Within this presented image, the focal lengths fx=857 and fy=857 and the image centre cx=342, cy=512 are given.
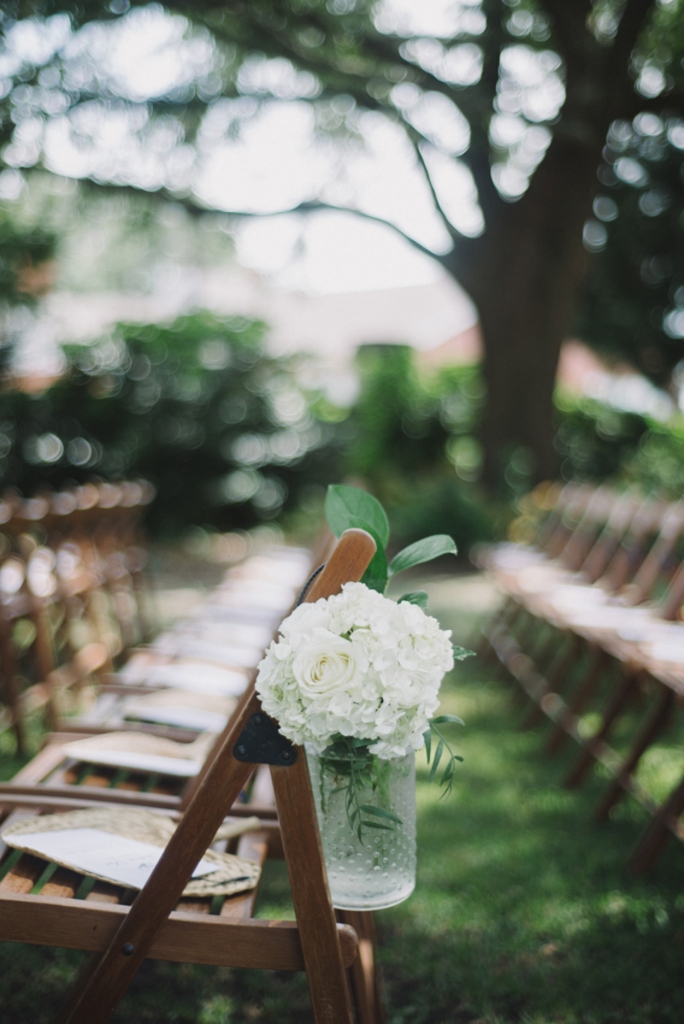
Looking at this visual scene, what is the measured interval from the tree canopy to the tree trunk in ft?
0.07

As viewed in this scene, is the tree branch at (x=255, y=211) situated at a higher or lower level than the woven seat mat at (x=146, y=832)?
higher

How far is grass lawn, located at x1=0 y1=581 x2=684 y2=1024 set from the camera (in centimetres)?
243

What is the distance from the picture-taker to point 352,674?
154 centimetres

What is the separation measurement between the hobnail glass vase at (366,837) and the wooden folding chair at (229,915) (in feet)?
0.36

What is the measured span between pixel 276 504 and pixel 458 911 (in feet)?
27.3

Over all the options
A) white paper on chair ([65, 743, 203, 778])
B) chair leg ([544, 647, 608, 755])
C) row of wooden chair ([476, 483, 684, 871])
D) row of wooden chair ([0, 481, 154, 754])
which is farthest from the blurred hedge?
white paper on chair ([65, 743, 203, 778])

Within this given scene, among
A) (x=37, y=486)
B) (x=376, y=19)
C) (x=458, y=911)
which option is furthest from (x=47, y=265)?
(x=458, y=911)

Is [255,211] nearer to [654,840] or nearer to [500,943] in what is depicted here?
[654,840]

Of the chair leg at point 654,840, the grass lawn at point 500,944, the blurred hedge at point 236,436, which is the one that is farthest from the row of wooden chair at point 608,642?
the blurred hedge at point 236,436

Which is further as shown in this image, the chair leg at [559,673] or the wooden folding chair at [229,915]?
the chair leg at [559,673]

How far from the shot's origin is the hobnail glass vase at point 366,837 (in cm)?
175

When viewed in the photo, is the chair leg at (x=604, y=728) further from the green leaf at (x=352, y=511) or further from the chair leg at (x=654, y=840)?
the green leaf at (x=352, y=511)

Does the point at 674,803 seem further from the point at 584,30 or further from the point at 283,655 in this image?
the point at 584,30

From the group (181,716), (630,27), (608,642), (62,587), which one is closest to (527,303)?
(630,27)
